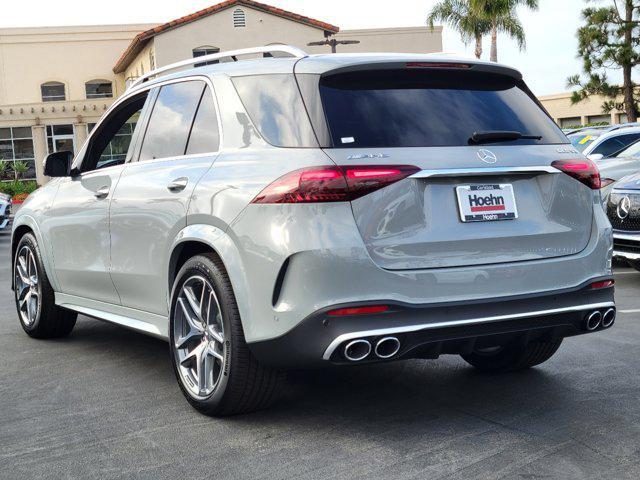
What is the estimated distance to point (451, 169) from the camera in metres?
4.38

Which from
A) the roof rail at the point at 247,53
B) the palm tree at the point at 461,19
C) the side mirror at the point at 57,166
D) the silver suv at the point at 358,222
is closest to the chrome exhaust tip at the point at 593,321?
the silver suv at the point at 358,222

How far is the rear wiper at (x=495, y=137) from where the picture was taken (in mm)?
4586

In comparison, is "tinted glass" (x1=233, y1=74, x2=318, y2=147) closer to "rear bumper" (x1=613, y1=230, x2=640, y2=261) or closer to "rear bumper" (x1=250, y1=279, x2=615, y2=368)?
"rear bumper" (x1=250, y1=279, x2=615, y2=368)

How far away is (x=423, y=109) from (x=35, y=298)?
12.8ft

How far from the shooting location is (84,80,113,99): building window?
59.0 metres

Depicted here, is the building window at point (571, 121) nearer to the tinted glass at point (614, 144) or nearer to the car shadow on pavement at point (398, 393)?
the tinted glass at point (614, 144)

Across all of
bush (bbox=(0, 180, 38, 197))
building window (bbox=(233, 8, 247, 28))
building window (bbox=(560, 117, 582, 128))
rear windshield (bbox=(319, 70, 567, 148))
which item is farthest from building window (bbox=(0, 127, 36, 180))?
rear windshield (bbox=(319, 70, 567, 148))

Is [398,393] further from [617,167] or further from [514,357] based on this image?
[617,167]

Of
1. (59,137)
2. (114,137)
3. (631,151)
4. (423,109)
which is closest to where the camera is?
(423,109)

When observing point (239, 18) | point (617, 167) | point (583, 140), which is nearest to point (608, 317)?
point (617, 167)

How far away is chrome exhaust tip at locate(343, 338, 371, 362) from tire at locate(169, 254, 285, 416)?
0.56 metres

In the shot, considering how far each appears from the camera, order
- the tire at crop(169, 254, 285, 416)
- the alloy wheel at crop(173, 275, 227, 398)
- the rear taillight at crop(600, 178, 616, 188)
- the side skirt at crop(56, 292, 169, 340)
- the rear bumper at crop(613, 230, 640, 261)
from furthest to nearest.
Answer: the rear taillight at crop(600, 178, 616, 188), the rear bumper at crop(613, 230, 640, 261), the side skirt at crop(56, 292, 169, 340), the alloy wheel at crop(173, 275, 227, 398), the tire at crop(169, 254, 285, 416)

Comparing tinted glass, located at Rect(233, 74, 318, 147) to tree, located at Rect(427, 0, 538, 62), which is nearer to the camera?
tinted glass, located at Rect(233, 74, 318, 147)

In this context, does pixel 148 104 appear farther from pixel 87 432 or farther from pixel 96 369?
pixel 87 432
